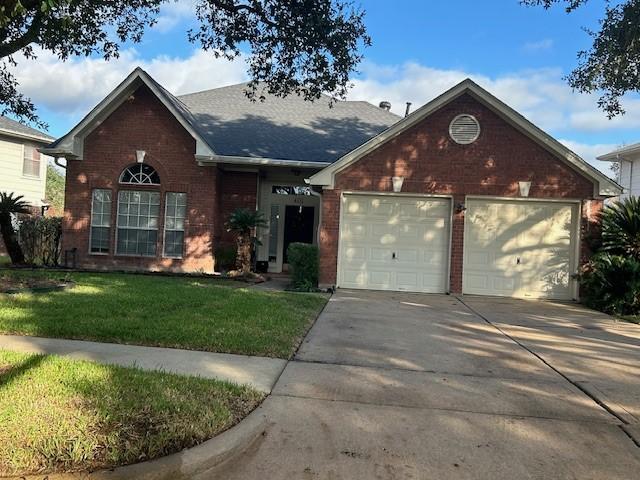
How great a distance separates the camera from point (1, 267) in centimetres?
1404

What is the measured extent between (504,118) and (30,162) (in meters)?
22.1

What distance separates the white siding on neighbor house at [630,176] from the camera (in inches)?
963

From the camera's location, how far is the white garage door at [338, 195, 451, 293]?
1323 centimetres

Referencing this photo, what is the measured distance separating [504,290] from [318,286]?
15.2ft

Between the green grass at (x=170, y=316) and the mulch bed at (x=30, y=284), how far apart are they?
29 centimetres

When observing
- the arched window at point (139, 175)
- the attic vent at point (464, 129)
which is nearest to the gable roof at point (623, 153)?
the attic vent at point (464, 129)

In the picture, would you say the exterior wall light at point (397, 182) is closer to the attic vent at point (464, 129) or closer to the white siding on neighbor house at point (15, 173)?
the attic vent at point (464, 129)

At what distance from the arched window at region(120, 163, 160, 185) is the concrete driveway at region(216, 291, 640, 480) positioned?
873cm

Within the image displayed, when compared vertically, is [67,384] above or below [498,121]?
below

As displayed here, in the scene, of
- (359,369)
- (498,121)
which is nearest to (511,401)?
(359,369)

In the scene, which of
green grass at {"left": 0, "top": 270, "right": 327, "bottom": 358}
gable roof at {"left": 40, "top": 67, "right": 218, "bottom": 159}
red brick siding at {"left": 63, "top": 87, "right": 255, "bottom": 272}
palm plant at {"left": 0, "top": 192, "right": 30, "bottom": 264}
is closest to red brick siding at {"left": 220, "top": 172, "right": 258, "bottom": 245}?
red brick siding at {"left": 63, "top": 87, "right": 255, "bottom": 272}

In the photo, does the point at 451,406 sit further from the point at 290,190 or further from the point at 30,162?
the point at 30,162

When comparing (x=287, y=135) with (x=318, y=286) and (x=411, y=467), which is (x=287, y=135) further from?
(x=411, y=467)

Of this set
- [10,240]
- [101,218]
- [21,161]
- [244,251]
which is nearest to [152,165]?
[101,218]
